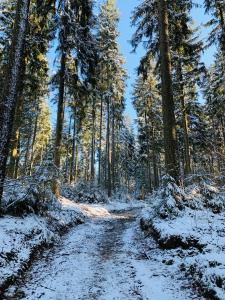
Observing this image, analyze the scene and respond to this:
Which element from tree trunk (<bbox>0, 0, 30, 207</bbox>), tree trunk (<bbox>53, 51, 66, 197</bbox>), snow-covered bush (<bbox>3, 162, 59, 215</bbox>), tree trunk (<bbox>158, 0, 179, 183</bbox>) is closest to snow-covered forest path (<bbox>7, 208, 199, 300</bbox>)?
snow-covered bush (<bbox>3, 162, 59, 215</bbox>)

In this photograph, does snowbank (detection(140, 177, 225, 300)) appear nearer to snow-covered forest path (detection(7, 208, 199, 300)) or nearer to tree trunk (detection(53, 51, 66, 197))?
snow-covered forest path (detection(7, 208, 199, 300))

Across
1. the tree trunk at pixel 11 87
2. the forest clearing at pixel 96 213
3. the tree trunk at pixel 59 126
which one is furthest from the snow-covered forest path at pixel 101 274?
the tree trunk at pixel 59 126

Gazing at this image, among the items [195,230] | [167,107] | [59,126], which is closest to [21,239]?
[195,230]

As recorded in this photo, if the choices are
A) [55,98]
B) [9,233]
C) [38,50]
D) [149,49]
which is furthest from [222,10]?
[9,233]

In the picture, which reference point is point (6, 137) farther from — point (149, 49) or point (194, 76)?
point (194, 76)

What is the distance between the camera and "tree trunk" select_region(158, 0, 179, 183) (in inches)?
417

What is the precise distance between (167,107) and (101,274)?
6.90m

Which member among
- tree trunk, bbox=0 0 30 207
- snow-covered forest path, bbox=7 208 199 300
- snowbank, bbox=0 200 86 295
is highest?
tree trunk, bbox=0 0 30 207

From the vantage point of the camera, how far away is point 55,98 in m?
26.8

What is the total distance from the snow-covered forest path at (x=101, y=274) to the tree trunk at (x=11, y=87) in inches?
97.3

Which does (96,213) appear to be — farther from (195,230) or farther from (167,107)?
(195,230)

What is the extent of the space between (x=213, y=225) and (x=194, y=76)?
1653cm

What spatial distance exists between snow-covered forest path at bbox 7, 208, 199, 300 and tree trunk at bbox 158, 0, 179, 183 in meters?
2.93

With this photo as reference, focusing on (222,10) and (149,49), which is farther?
(222,10)
